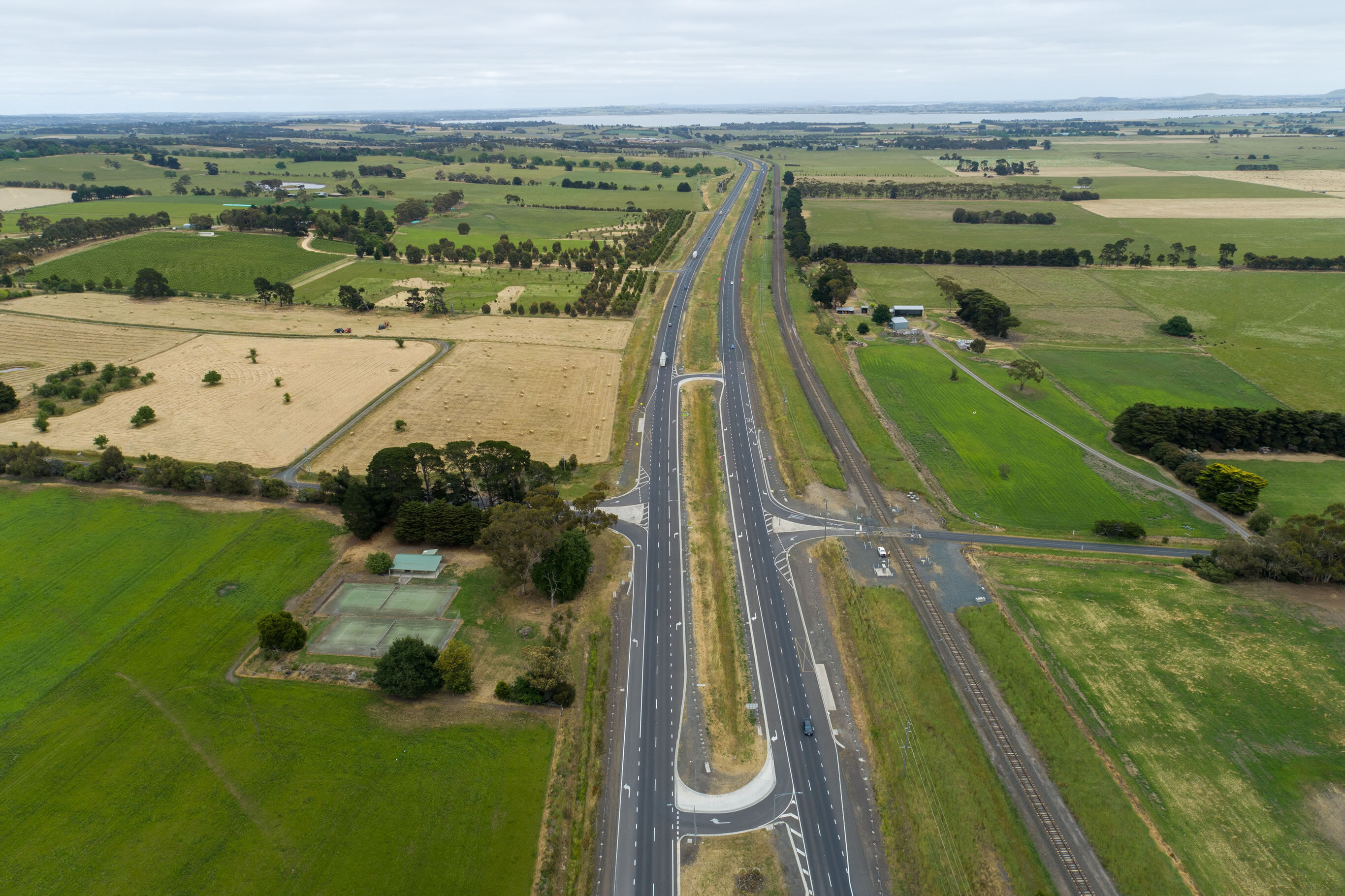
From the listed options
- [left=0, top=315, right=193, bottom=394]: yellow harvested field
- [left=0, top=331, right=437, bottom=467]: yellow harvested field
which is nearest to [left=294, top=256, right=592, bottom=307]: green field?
[left=0, top=331, right=437, bottom=467]: yellow harvested field

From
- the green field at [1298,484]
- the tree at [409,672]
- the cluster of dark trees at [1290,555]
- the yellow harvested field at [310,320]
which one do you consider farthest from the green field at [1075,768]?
the yellow harvested field at [310,320]

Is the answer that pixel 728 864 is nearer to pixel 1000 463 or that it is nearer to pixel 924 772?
pixel 924 772

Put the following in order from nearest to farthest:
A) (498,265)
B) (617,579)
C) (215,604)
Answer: (215,604) < (617,579) < (498,265)

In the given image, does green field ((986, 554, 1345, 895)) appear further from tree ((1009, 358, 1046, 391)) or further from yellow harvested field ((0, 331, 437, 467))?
yellow harvested field ((0, 331, 437, 467))

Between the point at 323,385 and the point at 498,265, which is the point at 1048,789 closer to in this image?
the point at 323,385

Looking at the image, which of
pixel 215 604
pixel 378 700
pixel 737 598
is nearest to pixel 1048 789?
pixel 737 598

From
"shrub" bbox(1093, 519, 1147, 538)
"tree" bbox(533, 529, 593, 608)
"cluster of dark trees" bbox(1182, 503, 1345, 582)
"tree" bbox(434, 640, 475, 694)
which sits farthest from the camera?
"shrub" bbox(1093, 519, 1147, 538)
